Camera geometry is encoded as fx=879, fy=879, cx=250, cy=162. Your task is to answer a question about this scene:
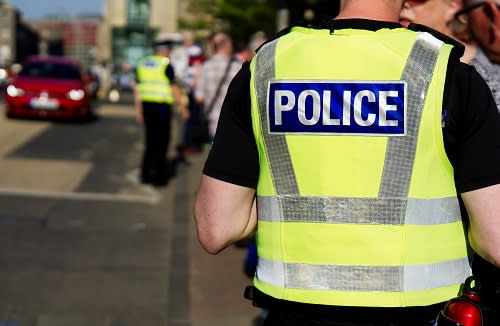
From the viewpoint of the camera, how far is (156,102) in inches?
407

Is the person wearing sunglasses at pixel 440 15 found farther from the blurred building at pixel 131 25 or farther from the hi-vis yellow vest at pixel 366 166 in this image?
the blurred building at pixel 131 25

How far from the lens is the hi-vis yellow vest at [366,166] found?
7.29 ft

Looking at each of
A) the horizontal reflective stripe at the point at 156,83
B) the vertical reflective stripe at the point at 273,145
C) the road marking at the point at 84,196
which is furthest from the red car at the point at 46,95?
the vertical reflective stripe at the point at 273,145

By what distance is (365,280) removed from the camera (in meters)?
2.26

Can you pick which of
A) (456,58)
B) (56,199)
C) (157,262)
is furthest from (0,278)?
(456,58)

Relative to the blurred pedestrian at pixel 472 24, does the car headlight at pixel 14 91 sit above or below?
below

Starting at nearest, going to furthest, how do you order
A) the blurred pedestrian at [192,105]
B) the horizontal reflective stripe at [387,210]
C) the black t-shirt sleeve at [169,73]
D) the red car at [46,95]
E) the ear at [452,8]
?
the horizontal reflective stripe at [387,210] → the ear at [452,8] → the black t-shirt sleeve at [169,73] → the blurred pedestrian at [192,105] → the red car at [46,95]

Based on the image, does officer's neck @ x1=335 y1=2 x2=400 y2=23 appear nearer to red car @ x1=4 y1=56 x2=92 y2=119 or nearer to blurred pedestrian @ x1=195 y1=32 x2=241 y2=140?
blurred pedestrian @ x1=195 y1=32 x2=241 y2=140

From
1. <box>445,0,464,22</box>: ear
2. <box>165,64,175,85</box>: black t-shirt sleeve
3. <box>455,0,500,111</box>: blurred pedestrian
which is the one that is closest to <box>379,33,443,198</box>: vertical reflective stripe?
<box>455,0,500,111</box>: blurred pedestrian

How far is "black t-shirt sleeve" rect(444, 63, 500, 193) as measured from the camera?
6.97ft

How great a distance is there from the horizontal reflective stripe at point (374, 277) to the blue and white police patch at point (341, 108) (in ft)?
1.15

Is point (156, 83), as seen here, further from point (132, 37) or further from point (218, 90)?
point (132, 37)

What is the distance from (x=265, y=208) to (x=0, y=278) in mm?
4453

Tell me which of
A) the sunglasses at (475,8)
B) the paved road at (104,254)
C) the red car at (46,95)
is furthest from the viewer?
the red car at (46,95)
